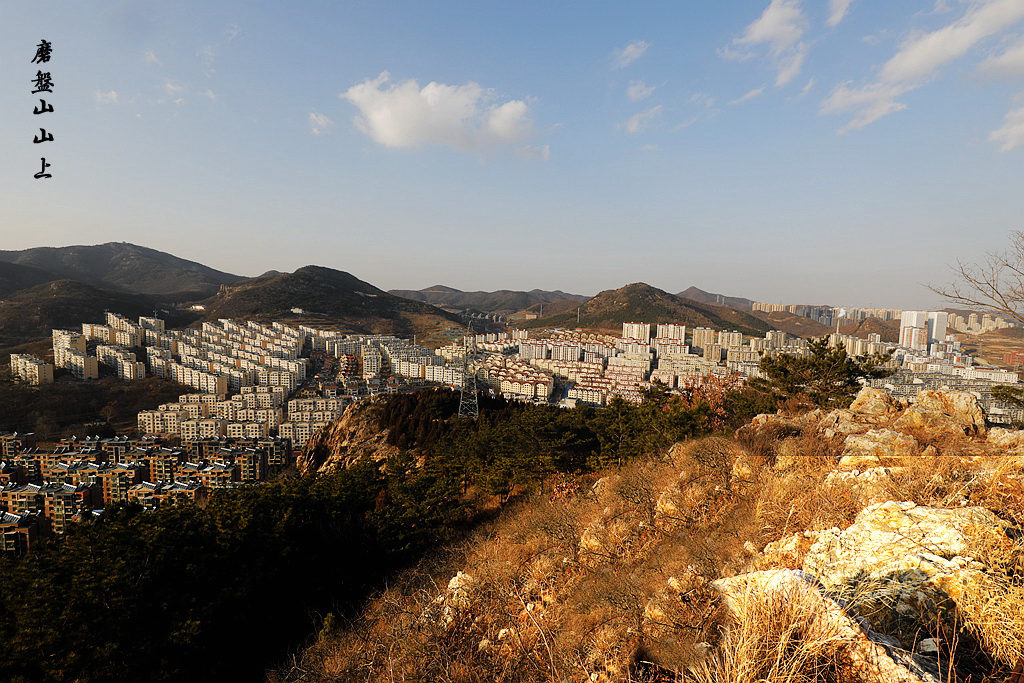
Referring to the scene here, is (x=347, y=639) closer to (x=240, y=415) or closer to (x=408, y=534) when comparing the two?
(x=408, y=534)

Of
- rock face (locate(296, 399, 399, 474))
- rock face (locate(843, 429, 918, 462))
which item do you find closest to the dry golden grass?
rock face (locate(843, 429, 918, 462))

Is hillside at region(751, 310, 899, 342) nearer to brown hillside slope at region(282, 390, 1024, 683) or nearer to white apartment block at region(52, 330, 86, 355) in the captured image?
brown hillside slope at region(282, 390, 1024, 683)

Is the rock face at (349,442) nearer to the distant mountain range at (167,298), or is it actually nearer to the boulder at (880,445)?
the boulder at (880,445)

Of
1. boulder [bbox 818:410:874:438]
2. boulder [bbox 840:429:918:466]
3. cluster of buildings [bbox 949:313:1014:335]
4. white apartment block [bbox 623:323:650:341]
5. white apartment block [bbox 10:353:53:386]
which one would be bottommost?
white apartment block [bbox 10:353:53:386]

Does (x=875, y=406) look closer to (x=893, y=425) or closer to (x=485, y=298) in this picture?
(x=893, y=425)

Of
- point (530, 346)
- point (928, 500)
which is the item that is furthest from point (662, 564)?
point (530, 346)
